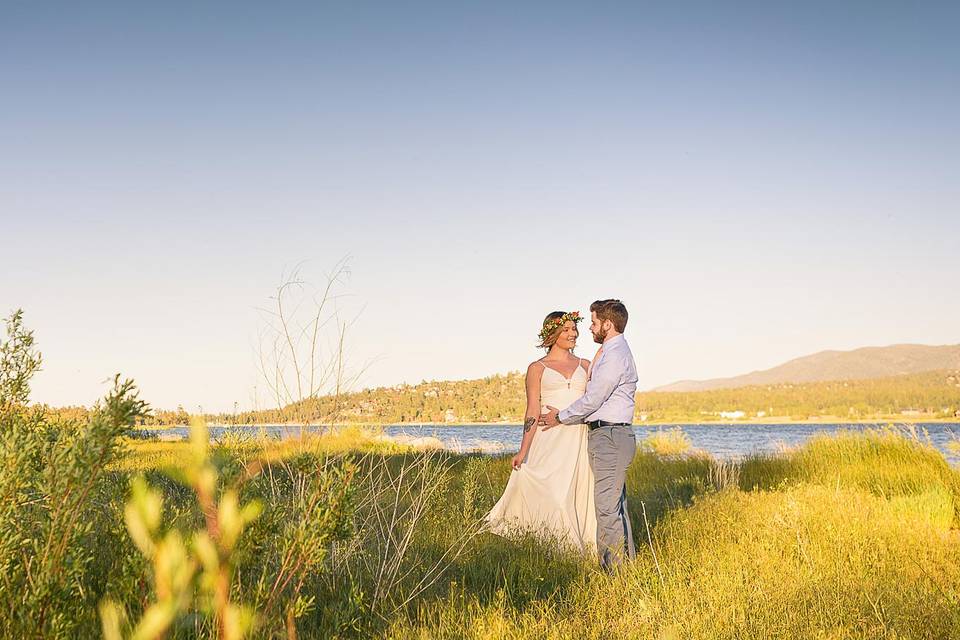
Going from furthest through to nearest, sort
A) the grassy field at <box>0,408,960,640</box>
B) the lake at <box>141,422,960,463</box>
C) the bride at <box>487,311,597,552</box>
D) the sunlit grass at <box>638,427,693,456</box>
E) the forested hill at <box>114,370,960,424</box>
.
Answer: the forested hill at <box>114,370,960,424</box>, the sunlit grass at <box>638,427,693,456</box>, the bride at <box>487,311,597,552</box>, the lake at <box>141,422,960,463</box>, the grassy field at <box>0,408,960,640</box>

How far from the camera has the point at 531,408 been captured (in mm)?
7438

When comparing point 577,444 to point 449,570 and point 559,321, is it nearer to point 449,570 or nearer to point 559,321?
point 559,321

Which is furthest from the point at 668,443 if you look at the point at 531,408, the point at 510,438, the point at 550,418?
the point at 510,438

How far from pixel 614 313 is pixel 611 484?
4.98ft

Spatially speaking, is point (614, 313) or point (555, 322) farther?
point (555, 322)

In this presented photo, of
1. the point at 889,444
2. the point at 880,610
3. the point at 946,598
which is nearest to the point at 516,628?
the point at 880,610

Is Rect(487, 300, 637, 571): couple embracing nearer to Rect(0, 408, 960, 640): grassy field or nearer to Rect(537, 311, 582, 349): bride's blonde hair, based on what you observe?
Rect(537, 311, 582, 349): bride's blonde hair

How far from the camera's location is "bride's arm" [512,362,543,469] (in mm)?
7371

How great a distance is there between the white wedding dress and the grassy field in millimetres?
598

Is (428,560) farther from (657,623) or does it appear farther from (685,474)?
(685,474)

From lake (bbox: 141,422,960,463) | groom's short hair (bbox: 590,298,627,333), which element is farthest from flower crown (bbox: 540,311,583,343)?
lake (bbox: 141,422,960,463)

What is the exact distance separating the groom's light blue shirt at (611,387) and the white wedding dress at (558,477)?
0.70 metres

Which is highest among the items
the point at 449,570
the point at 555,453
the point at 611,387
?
the point at 611,387

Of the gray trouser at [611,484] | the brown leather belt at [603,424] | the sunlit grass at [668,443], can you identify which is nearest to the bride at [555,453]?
the brown leather belt at [603,424]
